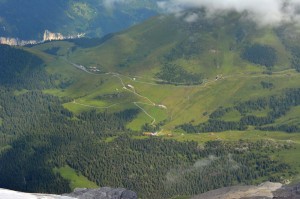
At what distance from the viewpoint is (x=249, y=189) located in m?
150

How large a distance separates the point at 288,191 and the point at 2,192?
356 ft

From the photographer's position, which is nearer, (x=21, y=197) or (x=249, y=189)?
(x=21, y=197)

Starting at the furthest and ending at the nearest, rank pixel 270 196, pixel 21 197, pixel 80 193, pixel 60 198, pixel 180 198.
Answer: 1. pixel 180 198
2. pixel 80 193
3. pixel 270 196
4. pixel 60 198
5. pixel 21 197

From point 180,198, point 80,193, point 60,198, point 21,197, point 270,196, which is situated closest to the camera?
point 21,197

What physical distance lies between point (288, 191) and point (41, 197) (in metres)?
106

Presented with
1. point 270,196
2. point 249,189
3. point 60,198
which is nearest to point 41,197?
point 60,198

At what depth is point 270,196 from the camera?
136375 millimetres

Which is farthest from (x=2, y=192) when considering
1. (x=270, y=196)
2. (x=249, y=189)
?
(x=249, y=189)

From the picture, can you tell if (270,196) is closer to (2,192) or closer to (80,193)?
(80,193)

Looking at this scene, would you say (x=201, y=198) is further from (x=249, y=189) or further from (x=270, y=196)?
(x=270, y=196)

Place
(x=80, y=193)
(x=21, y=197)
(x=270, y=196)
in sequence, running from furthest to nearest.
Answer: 1. (x=80, y=193)
2. (x=270, y=196)
3. (x=21, y=197)

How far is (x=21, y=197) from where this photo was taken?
138 feet

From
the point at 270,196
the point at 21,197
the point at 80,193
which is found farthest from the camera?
the point at 80,193

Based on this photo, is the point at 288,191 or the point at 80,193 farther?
the point at 80,193
